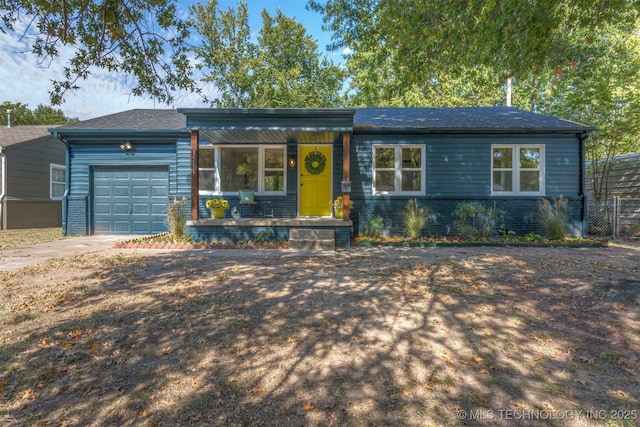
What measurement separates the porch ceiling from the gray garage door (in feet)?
8.30

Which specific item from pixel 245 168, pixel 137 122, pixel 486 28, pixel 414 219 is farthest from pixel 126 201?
pixel 486 28

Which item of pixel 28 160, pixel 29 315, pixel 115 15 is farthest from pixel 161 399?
pixel 28 160

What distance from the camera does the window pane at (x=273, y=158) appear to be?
9.53m

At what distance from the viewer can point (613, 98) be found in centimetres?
1077

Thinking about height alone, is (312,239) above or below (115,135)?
below

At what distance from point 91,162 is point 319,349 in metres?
10.4

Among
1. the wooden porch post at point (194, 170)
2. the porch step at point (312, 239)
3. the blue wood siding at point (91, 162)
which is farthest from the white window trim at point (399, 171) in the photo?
the blue wood siding at point (91, 162)

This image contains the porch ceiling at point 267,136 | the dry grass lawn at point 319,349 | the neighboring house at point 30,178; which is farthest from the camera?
the neighboring house at point 30,178

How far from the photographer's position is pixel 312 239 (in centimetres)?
742

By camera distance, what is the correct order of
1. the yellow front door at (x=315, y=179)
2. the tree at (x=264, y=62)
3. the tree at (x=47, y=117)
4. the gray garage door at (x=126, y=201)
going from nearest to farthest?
the yellow front door at (x=315, y=179), the gray garage door at (x=126, y=201), the tree at (x=264, y=62), the tree at (x=47, y=117)

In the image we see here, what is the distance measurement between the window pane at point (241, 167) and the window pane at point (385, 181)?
351 centimetres

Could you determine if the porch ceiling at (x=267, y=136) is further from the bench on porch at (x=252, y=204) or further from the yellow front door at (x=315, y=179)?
the bench on porch at (x=252, y=204)

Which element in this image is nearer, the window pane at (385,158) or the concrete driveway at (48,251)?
the concrete driveway at (48,251)

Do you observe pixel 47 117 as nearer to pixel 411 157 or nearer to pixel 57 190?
pixel 57 190
